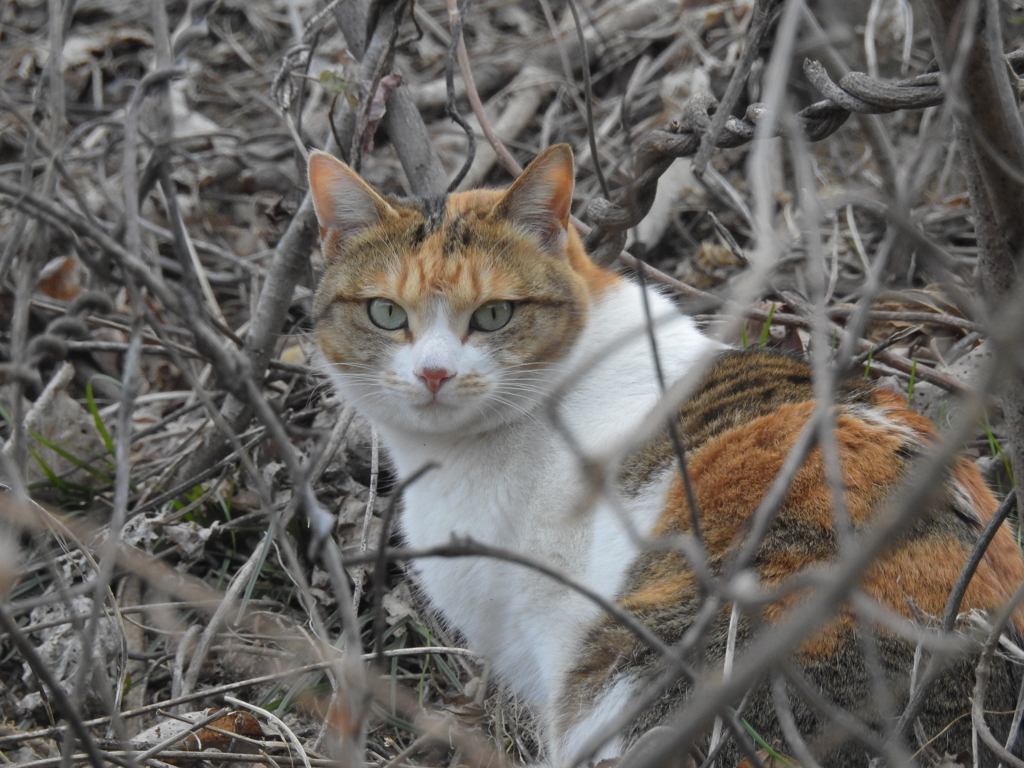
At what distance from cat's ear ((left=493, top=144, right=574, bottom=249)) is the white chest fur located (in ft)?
1.10

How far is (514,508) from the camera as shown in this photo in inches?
102

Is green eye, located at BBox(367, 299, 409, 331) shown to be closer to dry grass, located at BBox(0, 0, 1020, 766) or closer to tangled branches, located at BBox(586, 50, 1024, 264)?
dry grass, located at BBox(0, 0, 1020, 766)

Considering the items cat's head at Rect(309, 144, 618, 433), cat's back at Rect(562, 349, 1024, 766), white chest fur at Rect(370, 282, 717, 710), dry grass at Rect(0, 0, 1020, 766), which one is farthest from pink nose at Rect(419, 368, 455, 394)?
cat's back at Rect(562, 349, 1024, 766)

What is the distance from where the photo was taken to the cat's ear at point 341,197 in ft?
9.05

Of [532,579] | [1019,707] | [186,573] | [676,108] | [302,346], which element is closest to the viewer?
[1019,707]

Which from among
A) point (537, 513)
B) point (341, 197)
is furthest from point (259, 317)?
point (537, 513)

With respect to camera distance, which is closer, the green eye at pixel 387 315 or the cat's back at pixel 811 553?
the cat's back at pixel 811 553

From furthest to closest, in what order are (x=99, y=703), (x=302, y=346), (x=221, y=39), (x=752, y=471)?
(x=221, y=39) → (x=302, y=346) → (x=99, y=703) → (x=752, y=471)

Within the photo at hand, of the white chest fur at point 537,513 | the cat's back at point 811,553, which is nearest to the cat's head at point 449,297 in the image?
the white chest fur at point 537,513

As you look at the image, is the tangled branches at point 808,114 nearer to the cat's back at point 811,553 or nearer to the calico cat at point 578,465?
the calico cat at point 578,465

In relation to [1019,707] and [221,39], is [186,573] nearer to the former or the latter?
[1019,707]

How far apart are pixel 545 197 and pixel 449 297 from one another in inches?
18.1

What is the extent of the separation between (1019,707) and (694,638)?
3.79 feet

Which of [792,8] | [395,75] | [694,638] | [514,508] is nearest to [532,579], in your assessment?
[514,508]
